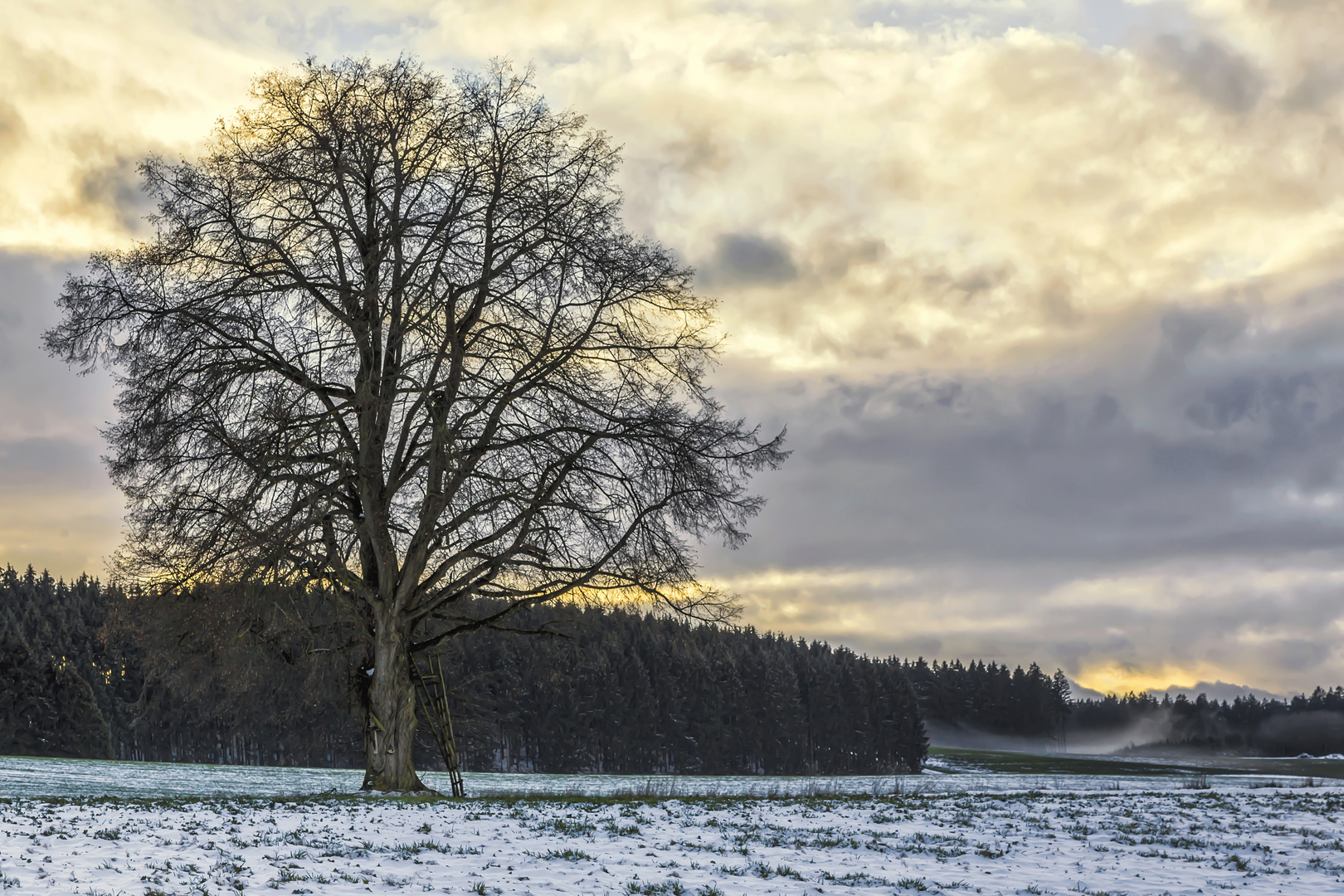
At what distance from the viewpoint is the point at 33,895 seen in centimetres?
747

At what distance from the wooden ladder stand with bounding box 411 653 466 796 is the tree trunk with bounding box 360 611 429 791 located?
0.59 meters

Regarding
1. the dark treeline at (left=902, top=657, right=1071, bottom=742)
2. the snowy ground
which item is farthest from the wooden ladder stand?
A: the dark treeline at (left=902, top=657, right=1071, bottom=742)

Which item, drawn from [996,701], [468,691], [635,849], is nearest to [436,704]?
[635,849]

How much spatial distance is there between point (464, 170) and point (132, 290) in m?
6.60

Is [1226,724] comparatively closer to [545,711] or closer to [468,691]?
[545,711]

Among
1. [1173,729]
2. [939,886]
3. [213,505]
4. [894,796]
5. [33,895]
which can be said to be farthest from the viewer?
[1173,729]

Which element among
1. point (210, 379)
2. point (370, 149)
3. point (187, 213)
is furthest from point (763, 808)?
point (187, 213)

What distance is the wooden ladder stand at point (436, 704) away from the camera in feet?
65.0

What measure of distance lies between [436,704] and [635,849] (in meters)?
10.9

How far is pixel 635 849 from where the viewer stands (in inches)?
424

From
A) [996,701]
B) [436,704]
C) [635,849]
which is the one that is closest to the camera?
[635,849]

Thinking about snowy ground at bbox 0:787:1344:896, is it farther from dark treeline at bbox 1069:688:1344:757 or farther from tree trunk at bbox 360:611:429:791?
dark treeline at bbox 1069:688:1344:757

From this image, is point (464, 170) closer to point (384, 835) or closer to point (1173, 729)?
point (384, 835)

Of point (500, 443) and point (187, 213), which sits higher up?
point (187, 213)
